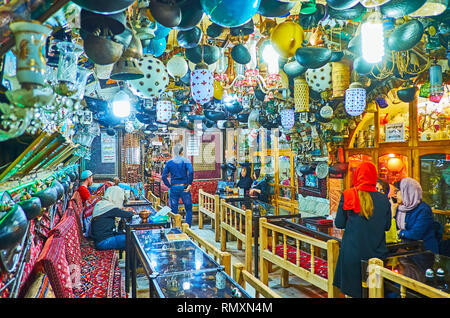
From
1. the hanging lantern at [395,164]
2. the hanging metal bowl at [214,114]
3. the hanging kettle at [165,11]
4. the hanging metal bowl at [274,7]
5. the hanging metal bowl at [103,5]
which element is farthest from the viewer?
the hanging metal bowl at [214,114]

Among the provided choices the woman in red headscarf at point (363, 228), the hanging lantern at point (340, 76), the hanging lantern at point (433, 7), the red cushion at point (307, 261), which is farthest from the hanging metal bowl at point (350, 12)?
the red cushion at point (307, 261)

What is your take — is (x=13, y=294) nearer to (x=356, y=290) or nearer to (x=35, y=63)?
(x=35, y=63)

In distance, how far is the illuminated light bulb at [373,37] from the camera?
1854 millimetres

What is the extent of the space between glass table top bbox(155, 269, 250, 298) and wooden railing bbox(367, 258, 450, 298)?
3.49 feet

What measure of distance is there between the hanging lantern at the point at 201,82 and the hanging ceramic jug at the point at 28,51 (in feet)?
4.75

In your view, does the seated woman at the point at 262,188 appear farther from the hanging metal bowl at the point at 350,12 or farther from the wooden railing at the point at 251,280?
the hanging metal bowl at the point at 350,12

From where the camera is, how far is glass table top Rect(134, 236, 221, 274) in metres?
2.26

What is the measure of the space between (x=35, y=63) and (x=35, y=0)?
225 mm

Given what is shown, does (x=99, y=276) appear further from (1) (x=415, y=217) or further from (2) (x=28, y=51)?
(1) (x=415, y=217)

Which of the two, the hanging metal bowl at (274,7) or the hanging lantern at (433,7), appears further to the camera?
the hanging lantern at (433,7)

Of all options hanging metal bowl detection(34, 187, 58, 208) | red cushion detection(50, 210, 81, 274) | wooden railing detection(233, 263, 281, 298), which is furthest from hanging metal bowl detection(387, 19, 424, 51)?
red cushion detection(50, 210, 81, 274)

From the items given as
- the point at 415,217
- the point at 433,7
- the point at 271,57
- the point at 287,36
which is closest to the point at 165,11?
the point at 287,36

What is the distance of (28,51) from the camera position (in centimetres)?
89
